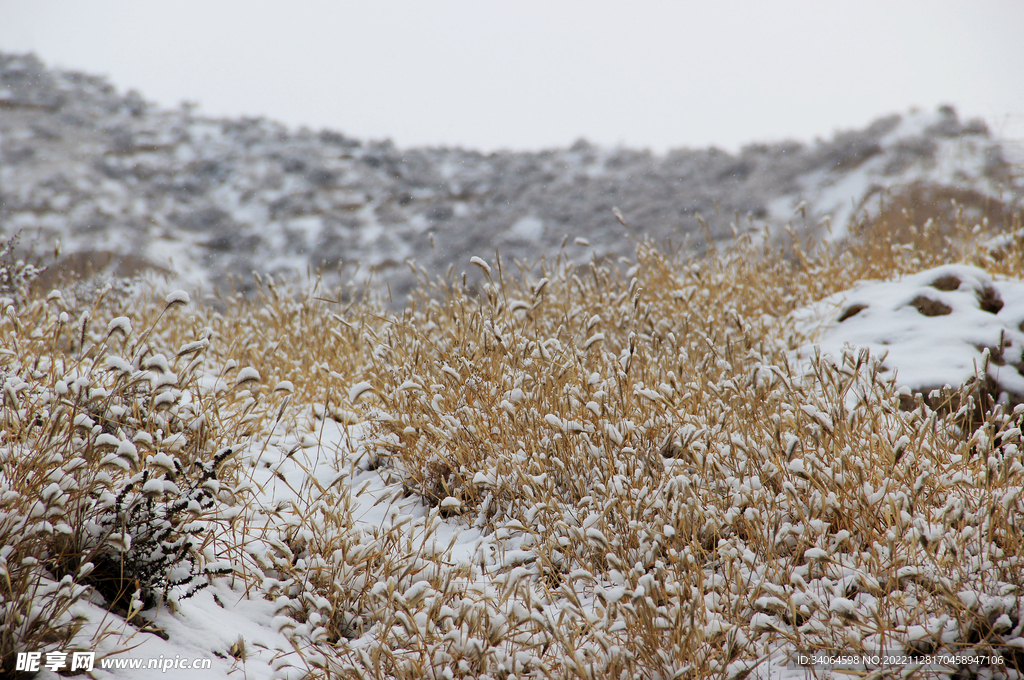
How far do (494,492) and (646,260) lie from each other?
118 inches

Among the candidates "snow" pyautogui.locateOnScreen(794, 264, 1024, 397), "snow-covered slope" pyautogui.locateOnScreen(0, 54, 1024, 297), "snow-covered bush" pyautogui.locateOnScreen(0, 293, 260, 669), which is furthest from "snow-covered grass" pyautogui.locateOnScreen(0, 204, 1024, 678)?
"snow-covered slope" pyautogui.locateOnScreen(0, 54, 1024, 297)

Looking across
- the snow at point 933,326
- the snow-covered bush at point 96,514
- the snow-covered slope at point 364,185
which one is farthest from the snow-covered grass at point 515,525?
the snow-covered slope at point 364,185

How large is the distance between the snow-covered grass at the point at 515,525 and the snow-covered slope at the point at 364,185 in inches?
425

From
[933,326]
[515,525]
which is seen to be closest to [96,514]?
[515,525]

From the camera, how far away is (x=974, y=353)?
10.1 feet

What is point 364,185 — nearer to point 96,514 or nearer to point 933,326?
point 933,326

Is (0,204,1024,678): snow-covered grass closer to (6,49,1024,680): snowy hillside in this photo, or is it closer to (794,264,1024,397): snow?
(6,49,1024,680): snowy hillside

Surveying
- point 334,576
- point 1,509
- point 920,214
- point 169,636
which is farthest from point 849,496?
point 920,214

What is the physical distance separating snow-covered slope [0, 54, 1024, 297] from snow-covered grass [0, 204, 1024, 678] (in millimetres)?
10801

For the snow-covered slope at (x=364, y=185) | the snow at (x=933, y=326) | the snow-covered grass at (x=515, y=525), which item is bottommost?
the snow-covered grass at (x=515, y=525)

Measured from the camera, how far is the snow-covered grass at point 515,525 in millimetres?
1480

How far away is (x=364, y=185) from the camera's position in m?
20.7

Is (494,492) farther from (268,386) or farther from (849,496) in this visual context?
(268,386)

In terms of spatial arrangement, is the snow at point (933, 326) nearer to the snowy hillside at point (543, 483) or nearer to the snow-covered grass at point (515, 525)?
the snowy hillside at point (543, 483)
